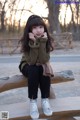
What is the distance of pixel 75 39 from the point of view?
109 ft

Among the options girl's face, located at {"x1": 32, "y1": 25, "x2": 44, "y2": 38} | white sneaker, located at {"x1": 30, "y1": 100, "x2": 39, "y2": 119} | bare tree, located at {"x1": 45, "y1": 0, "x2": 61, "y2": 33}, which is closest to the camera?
white sneaker, located at {"x1": 30, "y1": 100, "x2": 39, "y2": 119}

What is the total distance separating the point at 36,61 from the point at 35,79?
0.63 feet

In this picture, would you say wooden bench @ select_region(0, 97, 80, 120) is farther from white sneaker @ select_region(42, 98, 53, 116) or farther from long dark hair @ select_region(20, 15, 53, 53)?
long dark hair @ select_region(20, 15, 53, 53)

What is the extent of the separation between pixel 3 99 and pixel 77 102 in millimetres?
2829

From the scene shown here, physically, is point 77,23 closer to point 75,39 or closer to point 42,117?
point 75,39

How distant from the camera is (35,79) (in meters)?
3.82

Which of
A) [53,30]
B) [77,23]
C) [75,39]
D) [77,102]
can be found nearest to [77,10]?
[77,23]

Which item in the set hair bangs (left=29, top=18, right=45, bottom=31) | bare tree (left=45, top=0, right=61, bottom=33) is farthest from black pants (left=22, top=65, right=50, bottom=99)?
bare tree (left=45, top=0, right=61, bottom=33)

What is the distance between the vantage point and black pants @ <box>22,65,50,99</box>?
3.82 meters

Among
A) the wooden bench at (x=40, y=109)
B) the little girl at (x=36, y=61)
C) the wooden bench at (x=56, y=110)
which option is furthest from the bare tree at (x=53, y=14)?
the little girl at (x=36, y=61)

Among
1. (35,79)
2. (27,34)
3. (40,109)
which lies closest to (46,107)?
(40,109)

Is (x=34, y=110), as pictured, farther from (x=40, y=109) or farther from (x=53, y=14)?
(x=53, y=14)

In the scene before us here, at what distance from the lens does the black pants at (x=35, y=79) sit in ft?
12.5

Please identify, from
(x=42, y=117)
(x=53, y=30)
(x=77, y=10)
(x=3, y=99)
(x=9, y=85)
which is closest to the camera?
(x=42, y=117)
